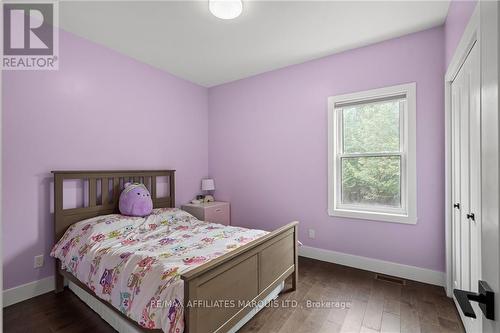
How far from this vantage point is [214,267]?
61.8 inches

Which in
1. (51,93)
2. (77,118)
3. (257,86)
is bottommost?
(77,118)

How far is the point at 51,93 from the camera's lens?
2.51 meters

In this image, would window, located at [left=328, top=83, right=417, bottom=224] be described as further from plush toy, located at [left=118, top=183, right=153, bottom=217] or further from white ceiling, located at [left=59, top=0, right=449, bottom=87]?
plush toy, located at [left=118, top=183, right=153, bottom=217]

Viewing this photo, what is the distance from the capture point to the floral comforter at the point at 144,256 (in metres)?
1.54

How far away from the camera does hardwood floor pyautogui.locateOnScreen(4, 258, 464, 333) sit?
1959mm

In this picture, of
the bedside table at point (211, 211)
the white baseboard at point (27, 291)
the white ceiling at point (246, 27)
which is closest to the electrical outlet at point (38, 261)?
the white baseboard at point (27, 291)

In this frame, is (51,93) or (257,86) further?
(257,86)

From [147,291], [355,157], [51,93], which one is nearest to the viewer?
[147,291]

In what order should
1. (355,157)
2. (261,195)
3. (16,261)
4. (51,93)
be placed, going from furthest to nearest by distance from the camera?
1. (261,195)
2. (355,157)
3. (51,93)
4. (16,261)

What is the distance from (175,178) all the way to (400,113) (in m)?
3.01

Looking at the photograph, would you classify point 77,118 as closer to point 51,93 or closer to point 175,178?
point 51,93

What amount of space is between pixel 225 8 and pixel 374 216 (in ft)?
8.51

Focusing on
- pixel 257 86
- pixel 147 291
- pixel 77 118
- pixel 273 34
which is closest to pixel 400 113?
pixel 273 34

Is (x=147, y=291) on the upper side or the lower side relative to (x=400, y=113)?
lower
